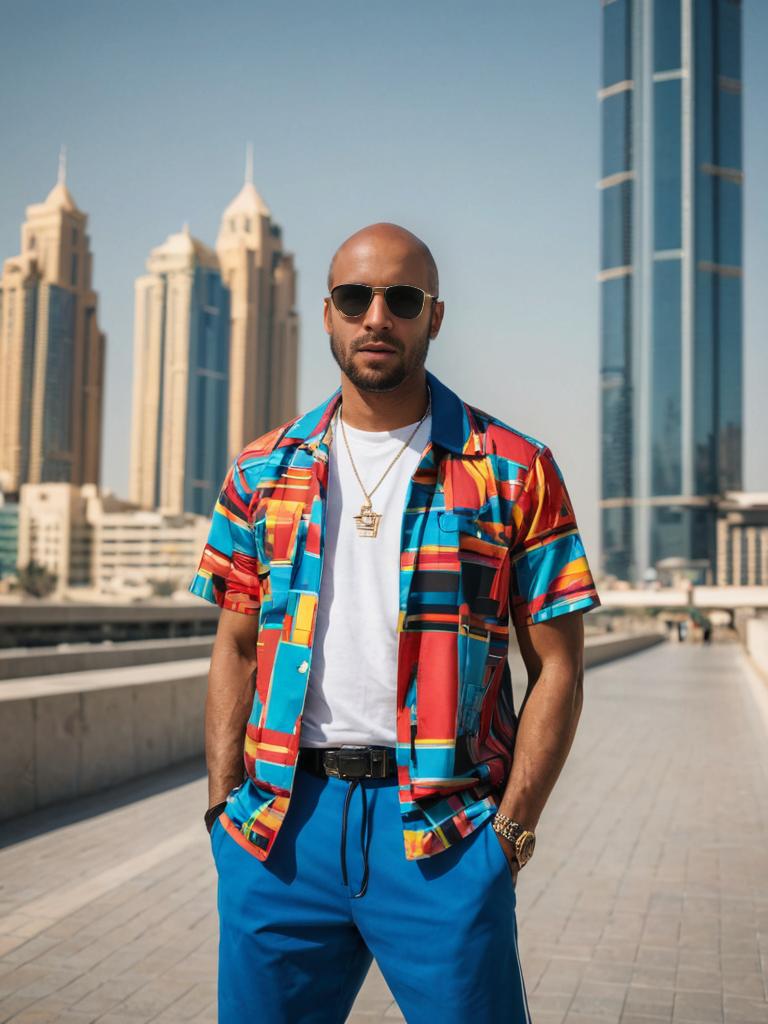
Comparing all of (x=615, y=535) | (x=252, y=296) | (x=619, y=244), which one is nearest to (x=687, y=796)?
(x=615, y=535)

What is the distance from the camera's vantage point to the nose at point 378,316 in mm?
2279

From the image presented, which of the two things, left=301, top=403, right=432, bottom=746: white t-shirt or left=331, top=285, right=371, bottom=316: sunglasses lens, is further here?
left=331, top=285, right=371, bottom=316: sunglasses lens

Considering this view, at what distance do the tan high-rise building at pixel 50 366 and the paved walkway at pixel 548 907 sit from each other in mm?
165180

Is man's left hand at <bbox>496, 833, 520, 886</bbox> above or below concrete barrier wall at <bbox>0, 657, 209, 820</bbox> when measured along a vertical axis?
above

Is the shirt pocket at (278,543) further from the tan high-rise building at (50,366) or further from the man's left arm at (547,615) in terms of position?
the tan high-rise building at (50,366)

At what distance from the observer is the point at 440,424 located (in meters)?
2.28

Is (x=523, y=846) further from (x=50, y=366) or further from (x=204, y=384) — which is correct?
(x=204, y=384)

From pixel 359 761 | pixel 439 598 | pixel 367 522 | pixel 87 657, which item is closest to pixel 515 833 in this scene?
pixel 359 761

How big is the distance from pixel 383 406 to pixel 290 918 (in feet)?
3.21

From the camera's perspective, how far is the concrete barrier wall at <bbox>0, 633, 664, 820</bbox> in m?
7.46

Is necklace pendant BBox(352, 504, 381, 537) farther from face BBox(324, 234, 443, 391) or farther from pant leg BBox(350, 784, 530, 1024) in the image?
pant leg BBox(350, 784, 530, 1024)

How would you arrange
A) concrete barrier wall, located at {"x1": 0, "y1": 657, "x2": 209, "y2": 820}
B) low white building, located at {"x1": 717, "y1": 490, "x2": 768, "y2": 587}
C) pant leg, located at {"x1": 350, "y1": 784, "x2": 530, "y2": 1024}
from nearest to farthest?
pant leg, located at {"x1": 350, "y1": 784, "x2": 530, "y2": 1024} < concrete barrier wall, located at {"x1": 0, "y1": 657, "x2": 209, "y2": 820} < low white building, located at {"x1": 717, "y1": 490, "x2": 768, "y2": 587}

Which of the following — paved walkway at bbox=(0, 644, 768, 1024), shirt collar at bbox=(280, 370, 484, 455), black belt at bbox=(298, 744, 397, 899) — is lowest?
paved walkway at bbox=(0, 644, 768, 1024)

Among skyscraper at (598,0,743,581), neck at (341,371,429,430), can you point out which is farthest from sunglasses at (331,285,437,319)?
skyscraper at (598,0,743,581)
